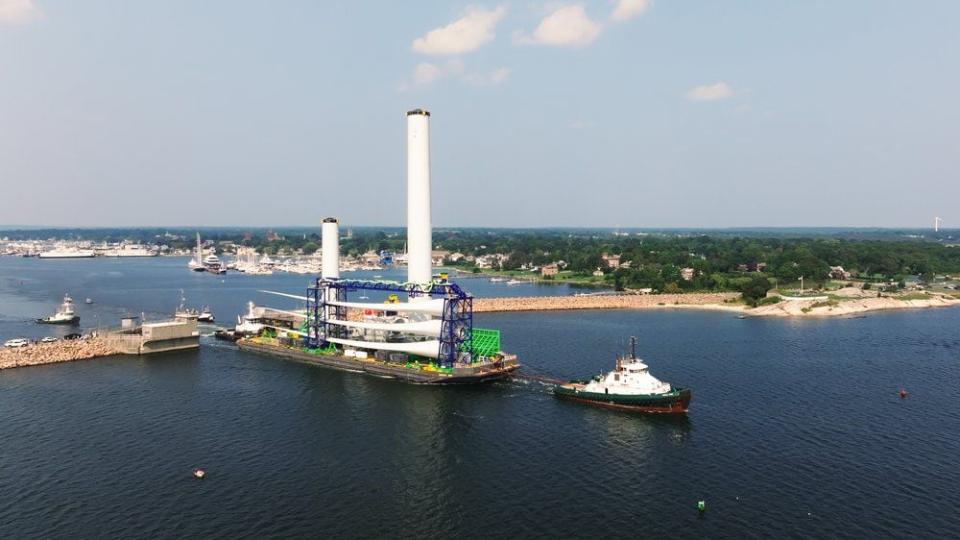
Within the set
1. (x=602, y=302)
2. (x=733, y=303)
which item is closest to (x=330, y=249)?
(x=602, y=302)

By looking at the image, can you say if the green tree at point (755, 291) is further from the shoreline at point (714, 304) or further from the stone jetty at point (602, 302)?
the stone jetty at point (602, 302)

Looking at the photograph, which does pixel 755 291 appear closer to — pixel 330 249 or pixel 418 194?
pixel 418 194

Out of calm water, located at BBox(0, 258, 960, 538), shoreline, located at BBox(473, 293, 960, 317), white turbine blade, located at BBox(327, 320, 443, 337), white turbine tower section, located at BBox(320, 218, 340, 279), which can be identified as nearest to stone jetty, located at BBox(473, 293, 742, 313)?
shoreline, located at BBox(473, 293, 960, 317)

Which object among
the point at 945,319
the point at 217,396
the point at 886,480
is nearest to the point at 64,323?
the point at 217,396

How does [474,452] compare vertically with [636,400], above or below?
below

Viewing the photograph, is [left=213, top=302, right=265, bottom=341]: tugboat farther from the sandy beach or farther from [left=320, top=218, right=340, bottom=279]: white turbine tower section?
the sandy beach

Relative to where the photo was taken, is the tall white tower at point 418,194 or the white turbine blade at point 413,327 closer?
the white turbine blade at point 413,327

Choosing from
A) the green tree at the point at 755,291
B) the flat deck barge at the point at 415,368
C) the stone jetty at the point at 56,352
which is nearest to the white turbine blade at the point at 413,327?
the flat deck barge at the point at 415,368
